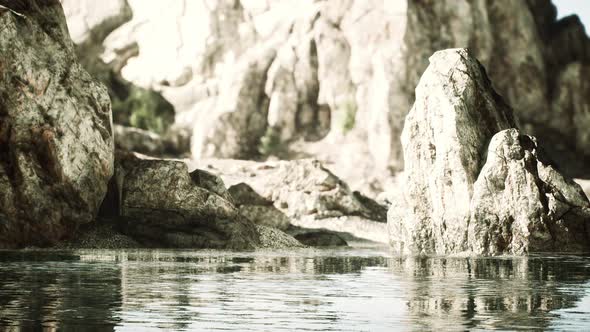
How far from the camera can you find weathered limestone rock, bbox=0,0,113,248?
53.9m

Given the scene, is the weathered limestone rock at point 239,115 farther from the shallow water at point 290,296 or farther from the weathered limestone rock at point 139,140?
the shallow water at point 290,296

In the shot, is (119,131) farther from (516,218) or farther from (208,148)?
(516,218)

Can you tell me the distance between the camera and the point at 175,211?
60438 mm

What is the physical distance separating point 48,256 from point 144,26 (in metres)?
100.0

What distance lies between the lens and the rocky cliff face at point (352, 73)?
365 feet

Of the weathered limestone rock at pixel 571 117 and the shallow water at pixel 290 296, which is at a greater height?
the weathered limestone rock at pixel 571 117

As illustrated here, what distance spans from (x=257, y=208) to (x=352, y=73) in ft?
138

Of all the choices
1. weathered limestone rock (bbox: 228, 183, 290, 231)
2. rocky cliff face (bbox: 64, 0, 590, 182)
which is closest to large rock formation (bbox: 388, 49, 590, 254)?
weathered limestone rock (bbox: 228, 183, 290, 231)

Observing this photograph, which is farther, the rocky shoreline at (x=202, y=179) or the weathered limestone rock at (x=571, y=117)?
the weathered limestone rock at (x=571, y=117)

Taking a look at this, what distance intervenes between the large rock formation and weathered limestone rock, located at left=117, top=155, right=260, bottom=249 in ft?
28.7

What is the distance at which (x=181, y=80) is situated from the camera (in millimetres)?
134375

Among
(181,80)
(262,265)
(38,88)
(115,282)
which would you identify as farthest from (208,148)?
(115,282)

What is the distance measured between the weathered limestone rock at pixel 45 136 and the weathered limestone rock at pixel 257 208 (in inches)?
793

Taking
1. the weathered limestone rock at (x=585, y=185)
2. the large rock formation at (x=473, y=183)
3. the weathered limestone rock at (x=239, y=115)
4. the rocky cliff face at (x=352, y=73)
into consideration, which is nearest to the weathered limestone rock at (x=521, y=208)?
the large rock formation at (x=473, y=183)
